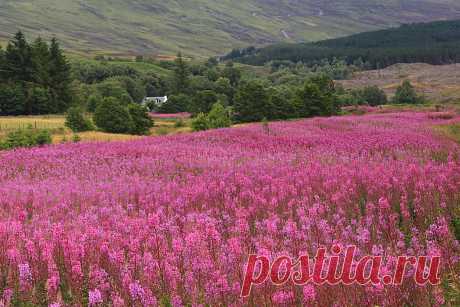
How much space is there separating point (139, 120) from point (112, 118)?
325 centimetres

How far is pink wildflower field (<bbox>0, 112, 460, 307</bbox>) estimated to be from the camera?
15.9ft

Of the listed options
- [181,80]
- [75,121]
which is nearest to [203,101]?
[75,121]

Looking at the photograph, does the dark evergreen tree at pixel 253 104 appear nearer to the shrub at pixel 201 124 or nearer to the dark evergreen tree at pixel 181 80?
the shrub at pixel 201 124

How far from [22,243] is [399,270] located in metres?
4.85

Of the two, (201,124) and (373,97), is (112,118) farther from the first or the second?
(373,97)

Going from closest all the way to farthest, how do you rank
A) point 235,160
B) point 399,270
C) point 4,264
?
1. point 399,270
2. point 4,264
3. point 235,160

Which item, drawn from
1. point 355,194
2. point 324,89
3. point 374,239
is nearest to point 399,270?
point 374,239

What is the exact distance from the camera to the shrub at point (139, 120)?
49438 millimetres

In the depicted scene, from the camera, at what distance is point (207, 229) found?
6.29 m

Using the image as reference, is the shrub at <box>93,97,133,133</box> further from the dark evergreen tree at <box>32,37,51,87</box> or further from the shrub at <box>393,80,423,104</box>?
the shrub at <box>393,80,423,104</box>

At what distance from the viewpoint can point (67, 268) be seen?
579 cm

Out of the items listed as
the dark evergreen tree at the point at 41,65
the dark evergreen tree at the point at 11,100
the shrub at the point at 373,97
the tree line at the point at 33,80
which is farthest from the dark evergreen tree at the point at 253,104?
the shrub at the point at 373,97

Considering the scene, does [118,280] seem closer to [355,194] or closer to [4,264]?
[4,264]

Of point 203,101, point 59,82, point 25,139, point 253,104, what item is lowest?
point 25,139
